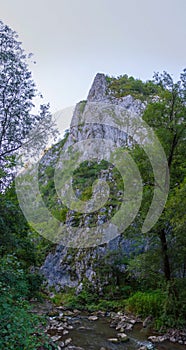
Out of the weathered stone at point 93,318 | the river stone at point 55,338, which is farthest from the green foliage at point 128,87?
the river stone at point 55,338

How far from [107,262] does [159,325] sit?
23.3 feet

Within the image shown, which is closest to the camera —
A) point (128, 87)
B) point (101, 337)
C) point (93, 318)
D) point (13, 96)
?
point (13, 96)

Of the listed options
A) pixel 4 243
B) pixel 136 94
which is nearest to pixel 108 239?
pixel 4 243

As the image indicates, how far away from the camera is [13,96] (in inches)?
339

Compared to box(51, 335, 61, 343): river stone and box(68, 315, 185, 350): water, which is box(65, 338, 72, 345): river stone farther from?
box(51, 335, 61, 343): river stone

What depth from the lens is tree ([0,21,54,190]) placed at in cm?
842

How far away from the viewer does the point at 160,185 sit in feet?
36.2

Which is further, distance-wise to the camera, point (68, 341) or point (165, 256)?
point (165, 256)

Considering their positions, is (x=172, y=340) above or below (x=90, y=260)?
Result: below

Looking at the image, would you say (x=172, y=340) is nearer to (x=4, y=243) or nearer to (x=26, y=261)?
(x=26, y=261)

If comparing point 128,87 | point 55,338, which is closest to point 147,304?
point 55,338

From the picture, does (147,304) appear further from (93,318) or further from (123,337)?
(123,337)

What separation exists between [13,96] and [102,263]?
473 inches

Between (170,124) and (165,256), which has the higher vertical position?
(170,124)
